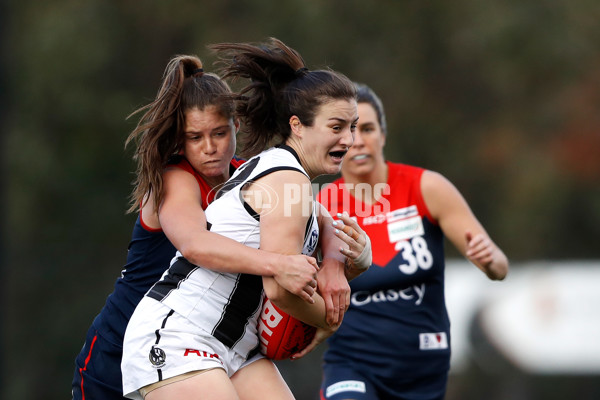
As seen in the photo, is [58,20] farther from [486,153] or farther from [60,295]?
[486,153]

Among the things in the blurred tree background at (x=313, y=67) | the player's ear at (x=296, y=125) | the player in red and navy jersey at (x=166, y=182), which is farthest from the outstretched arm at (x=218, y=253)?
the blurred tree background at (x=313, y=67)

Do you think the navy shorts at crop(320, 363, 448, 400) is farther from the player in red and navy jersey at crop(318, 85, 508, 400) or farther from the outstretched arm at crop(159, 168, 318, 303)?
the outstretched arm at crop(159, 168, 318, 303)

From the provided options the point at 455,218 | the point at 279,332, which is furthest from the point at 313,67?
the point at 279,332

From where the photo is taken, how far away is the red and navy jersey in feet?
12.8

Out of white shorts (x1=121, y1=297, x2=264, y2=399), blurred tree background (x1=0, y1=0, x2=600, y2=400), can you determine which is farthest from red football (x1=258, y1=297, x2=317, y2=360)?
blurred tree background (x1=0, y1=0, x2=600, y2=400)

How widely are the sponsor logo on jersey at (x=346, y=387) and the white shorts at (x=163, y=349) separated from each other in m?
1.44

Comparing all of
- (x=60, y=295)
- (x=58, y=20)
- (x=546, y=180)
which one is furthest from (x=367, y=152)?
(x=546, y=180)

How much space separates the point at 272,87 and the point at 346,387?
1810 mm

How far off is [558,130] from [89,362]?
50.7ft

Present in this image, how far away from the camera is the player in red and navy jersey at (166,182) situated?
12.4ft

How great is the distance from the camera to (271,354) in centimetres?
373

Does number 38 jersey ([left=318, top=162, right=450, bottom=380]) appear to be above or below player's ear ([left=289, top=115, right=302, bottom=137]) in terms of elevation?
below

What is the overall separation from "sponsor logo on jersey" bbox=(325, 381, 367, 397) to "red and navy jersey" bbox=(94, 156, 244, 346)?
1395mm

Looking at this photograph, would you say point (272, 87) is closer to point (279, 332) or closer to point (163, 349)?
point (279, 332)
